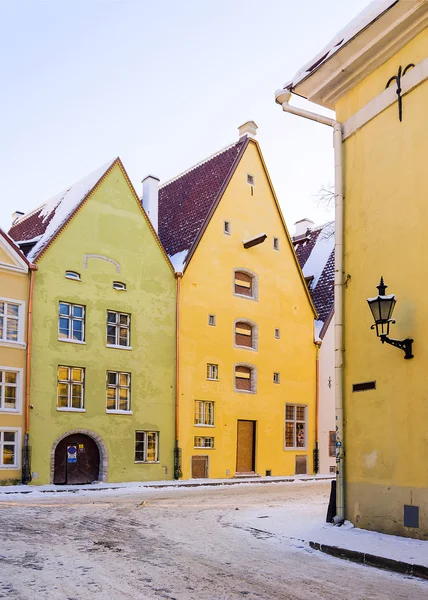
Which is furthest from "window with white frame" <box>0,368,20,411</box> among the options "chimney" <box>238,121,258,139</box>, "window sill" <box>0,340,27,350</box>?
"chimney" <box>238,121,258,139</box>

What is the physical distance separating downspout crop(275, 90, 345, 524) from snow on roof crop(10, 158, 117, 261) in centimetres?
1371

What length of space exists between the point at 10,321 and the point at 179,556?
52.5 ft

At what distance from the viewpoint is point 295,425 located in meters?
32.4

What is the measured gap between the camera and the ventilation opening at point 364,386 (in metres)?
11.7

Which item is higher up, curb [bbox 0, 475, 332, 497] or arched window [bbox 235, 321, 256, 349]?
arched window [bbox 235, 321, 256, 349]

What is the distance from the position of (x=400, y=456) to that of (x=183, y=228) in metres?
21.5

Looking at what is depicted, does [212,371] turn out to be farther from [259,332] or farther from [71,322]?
[71,322]

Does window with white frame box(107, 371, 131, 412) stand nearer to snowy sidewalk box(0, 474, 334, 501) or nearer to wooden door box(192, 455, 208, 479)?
snowy sidewalk box(0, 474, 334, 501)

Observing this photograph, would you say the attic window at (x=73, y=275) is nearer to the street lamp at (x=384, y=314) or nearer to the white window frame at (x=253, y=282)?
the white window frame at (x=253, y=282)

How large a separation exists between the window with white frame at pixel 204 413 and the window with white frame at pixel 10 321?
824 cm

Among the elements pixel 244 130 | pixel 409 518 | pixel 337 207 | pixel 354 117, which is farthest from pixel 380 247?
pixel 244 130

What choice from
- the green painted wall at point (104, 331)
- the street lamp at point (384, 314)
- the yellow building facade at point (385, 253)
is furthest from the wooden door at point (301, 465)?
the street lamp at point (384, 314)

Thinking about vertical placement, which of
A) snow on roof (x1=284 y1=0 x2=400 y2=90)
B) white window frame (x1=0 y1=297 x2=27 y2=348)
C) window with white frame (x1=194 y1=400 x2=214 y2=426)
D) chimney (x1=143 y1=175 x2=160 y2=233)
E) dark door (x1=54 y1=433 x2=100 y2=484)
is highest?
chimney (x1=143 y1=175 x2=160 y2=233)

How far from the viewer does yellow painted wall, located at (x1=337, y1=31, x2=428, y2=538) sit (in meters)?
10.8
